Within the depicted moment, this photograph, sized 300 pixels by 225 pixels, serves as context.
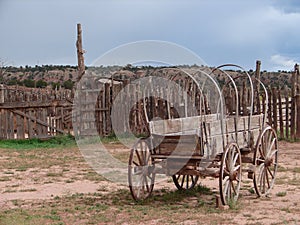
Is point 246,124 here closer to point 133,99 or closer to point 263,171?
point 263,171

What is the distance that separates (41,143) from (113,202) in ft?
28.6

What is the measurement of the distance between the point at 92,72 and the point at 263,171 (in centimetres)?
1119

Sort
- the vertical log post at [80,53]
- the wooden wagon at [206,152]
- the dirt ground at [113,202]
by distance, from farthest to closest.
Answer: the vertical log post at [80,53] < the wooden wagon at [206,152] < the dirt ground at [113,202]

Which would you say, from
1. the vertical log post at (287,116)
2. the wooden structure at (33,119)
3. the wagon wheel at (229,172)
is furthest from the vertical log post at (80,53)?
the wagon wheel at (229,172)

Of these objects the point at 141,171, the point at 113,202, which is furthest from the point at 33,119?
the point at 141,171

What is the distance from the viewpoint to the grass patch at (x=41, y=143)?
47.1 ft

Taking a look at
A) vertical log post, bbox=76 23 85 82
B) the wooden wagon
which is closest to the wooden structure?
vertical log post, bbox=76 23 85 82

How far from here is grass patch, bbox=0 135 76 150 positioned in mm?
14344

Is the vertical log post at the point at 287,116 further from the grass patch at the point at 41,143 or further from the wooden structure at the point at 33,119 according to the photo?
the wooden structure at the point at 33,119

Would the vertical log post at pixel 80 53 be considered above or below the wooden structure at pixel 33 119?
above

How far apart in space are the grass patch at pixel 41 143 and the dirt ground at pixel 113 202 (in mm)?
4369

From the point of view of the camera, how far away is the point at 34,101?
15.2m

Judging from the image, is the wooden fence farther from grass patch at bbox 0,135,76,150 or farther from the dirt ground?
the dirt ground

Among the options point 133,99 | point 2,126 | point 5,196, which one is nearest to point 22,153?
point 2,126
